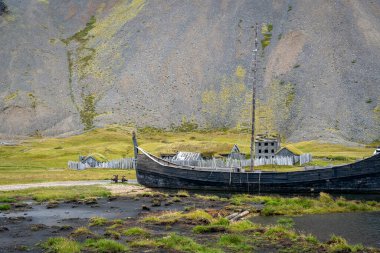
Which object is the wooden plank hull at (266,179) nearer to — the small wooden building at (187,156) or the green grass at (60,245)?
the small wooden building at (187,156)

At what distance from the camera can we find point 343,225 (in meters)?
30.3

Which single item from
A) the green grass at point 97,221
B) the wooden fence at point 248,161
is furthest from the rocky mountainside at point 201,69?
the green grass at point 97,221

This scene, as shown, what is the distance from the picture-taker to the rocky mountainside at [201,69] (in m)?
115

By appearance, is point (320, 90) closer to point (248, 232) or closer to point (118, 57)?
point (118, 57)

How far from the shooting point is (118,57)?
476 feet

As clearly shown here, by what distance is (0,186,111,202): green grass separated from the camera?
1631 inches

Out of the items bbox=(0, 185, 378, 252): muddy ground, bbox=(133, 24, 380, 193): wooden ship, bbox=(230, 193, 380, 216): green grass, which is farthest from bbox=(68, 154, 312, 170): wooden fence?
bbox=(230, 193, 380, 216): green grass

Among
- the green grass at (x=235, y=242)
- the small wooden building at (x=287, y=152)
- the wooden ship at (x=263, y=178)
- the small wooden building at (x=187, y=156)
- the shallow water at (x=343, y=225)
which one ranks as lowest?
the green grass at (x=235, y=242)

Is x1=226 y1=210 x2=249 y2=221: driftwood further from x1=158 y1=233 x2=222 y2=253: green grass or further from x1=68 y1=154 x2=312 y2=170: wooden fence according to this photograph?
x1=68 y1=154 x2=312 y2=170: wooden fence

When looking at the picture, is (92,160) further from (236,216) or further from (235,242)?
(235,242)

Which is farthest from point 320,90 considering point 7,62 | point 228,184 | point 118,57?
point 7,62

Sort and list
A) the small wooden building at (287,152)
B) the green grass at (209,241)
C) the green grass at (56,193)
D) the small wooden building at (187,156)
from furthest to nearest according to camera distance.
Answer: the small wooden building at (287,152) → the small wooden building at (187,156) → the green grass at (56,193) → the green grass at (209,241)

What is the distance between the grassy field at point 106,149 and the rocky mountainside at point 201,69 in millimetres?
8290

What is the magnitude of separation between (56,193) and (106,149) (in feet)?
146
